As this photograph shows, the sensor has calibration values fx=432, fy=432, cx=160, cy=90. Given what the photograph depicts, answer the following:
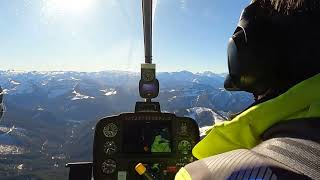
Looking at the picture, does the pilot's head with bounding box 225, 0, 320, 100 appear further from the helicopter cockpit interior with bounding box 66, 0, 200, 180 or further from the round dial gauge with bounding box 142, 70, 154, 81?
the round dial gauge with bounding box 142, 70, 154, 81

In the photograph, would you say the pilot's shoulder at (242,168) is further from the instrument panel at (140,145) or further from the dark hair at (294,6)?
the instrument panel at (140,145)

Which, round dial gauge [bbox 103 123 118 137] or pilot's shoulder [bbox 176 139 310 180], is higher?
round dial gauge [bbox 103 123 118 137]

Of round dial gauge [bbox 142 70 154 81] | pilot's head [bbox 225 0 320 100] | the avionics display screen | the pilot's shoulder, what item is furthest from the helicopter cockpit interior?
the pilot's shoulder

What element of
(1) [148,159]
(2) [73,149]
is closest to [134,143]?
(1) [148,159]

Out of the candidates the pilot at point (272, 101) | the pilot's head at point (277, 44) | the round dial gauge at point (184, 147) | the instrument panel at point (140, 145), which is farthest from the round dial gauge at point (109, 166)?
the pilot's head at point (277, 44)

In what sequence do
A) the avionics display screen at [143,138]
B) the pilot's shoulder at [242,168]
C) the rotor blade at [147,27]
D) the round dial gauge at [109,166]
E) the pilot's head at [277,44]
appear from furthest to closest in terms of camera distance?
the avionics display screen at [143,138] < the round dial gauge at [109,166] < the rotor blade at [147,27] < the pilot's head at [277,44] < the pilot's shoulder at [242,168]

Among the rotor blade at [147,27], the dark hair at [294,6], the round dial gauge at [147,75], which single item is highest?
the rotor blade at [147,27]
